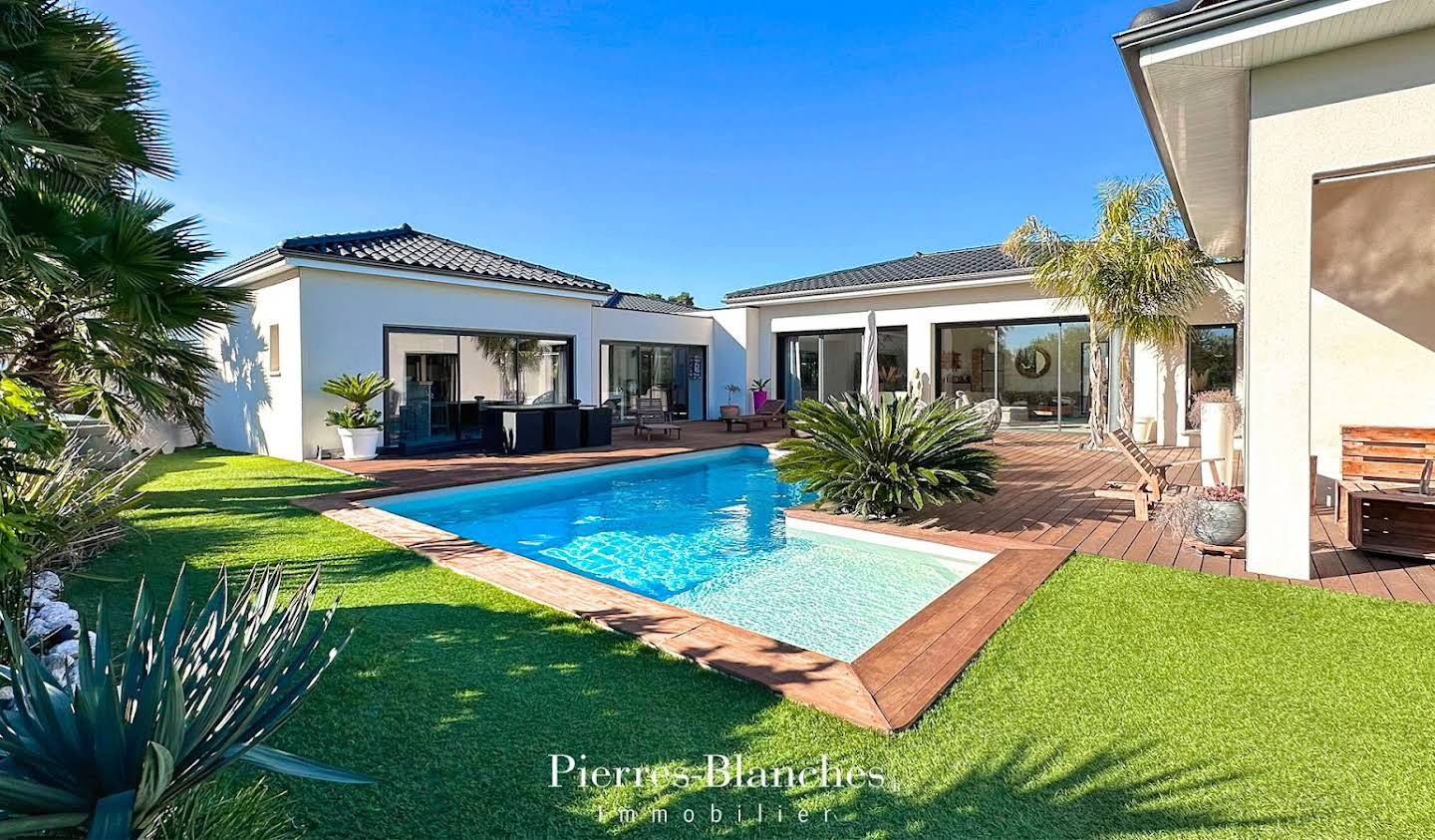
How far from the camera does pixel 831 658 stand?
13.6ft

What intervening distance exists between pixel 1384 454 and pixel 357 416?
15695mm

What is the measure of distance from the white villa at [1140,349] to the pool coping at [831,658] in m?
2.15

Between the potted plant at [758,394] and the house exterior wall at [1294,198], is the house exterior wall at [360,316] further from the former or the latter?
the house exterior wall at [1294,198]

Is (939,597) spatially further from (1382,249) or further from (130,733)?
(1382,249)

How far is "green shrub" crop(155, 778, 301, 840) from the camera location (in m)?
2.03

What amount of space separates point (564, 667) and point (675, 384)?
59.4 ft

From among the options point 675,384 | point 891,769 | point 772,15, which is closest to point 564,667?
point 891,769

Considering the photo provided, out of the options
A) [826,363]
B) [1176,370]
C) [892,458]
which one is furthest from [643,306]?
[892,458]

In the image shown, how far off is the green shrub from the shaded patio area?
6.35 meters

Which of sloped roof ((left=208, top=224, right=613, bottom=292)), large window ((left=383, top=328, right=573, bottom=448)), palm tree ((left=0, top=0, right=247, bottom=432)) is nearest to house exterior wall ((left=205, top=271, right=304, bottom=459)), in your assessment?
sloped roof ((left=208, top=224, right=613, bottom=292))

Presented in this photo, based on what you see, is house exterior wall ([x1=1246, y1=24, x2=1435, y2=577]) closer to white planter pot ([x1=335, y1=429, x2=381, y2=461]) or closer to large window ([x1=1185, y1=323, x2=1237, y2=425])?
large window ([x1=1185, y1=323, x2=1237, y2=425])

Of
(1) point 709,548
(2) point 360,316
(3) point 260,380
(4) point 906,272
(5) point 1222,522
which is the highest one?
(4) point 906,272

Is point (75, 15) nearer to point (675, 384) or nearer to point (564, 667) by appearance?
point (564, 667)

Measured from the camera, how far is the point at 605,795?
9.32ft
